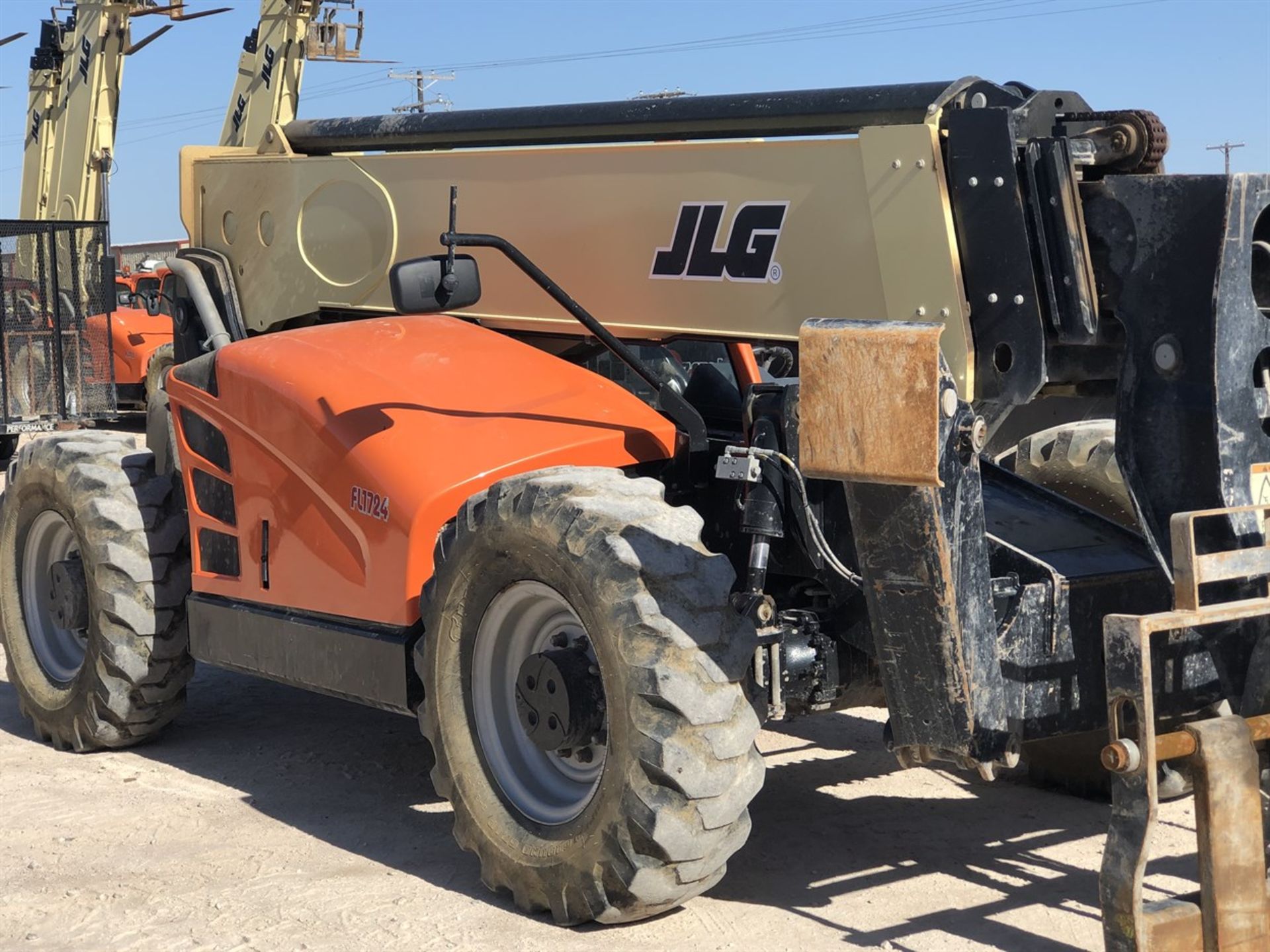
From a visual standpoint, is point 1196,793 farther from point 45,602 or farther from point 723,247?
point 45,602

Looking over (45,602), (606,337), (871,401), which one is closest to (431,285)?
(606,337)

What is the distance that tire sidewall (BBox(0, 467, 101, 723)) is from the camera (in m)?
6.98

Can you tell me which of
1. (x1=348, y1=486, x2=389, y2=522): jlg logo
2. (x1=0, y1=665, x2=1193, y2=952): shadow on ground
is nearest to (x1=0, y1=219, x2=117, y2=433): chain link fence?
(x1=0, y1=665, x2=1193, y2=952): shadow on ground

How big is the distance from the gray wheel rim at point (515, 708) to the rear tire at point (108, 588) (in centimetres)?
217

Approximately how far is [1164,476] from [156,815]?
11.8ft

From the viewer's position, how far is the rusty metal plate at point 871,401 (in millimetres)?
4141

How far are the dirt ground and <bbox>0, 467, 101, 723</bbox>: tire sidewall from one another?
21 cm

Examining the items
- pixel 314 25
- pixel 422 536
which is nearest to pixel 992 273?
pixel 422 536

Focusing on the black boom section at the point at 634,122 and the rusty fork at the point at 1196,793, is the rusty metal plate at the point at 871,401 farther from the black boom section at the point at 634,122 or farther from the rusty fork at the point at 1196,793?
the black boom section at the point at 634,122

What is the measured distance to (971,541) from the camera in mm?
4406

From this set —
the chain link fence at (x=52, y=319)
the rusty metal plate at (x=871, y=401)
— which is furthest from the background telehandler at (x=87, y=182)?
the rusty metal plate at (x=871, y=401)

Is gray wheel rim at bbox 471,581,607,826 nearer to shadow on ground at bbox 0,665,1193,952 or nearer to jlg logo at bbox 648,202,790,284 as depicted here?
shadow on ground at bbox 0,665,1193,952

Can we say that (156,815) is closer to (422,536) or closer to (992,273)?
(422,536)

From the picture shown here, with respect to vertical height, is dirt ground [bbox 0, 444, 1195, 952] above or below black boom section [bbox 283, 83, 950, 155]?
below
